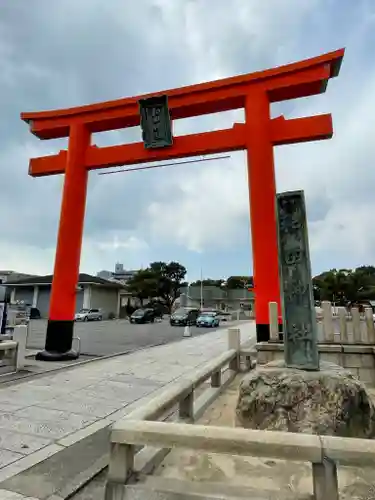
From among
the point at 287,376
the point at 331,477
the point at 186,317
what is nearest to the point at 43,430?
the point at 287,376

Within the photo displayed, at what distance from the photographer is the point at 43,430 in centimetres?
390

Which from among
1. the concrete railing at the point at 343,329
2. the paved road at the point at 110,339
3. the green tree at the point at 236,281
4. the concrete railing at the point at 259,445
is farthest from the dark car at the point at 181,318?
the green tree at the point at 236,281

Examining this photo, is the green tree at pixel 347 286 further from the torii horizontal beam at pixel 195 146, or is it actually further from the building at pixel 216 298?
the torii horizontal beam at pixel 195 146

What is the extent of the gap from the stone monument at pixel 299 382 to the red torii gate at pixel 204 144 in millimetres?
3223

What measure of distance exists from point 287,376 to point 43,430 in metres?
2.90

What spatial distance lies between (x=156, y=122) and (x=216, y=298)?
48.4m

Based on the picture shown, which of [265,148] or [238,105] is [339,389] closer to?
[265,148]

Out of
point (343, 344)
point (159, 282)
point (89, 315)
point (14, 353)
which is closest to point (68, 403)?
point (14, 353)

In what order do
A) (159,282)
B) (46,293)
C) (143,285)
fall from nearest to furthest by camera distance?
(46,293) → (143,285) → (159,282)

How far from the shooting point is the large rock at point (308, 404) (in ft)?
10.3

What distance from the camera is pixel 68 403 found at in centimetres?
501

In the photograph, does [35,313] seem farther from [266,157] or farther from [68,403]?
[266,157]

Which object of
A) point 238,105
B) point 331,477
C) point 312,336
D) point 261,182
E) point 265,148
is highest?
point 238,105

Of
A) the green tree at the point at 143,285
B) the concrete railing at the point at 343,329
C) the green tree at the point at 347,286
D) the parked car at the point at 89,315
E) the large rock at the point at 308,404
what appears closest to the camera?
the large rock at the point at 308,404
